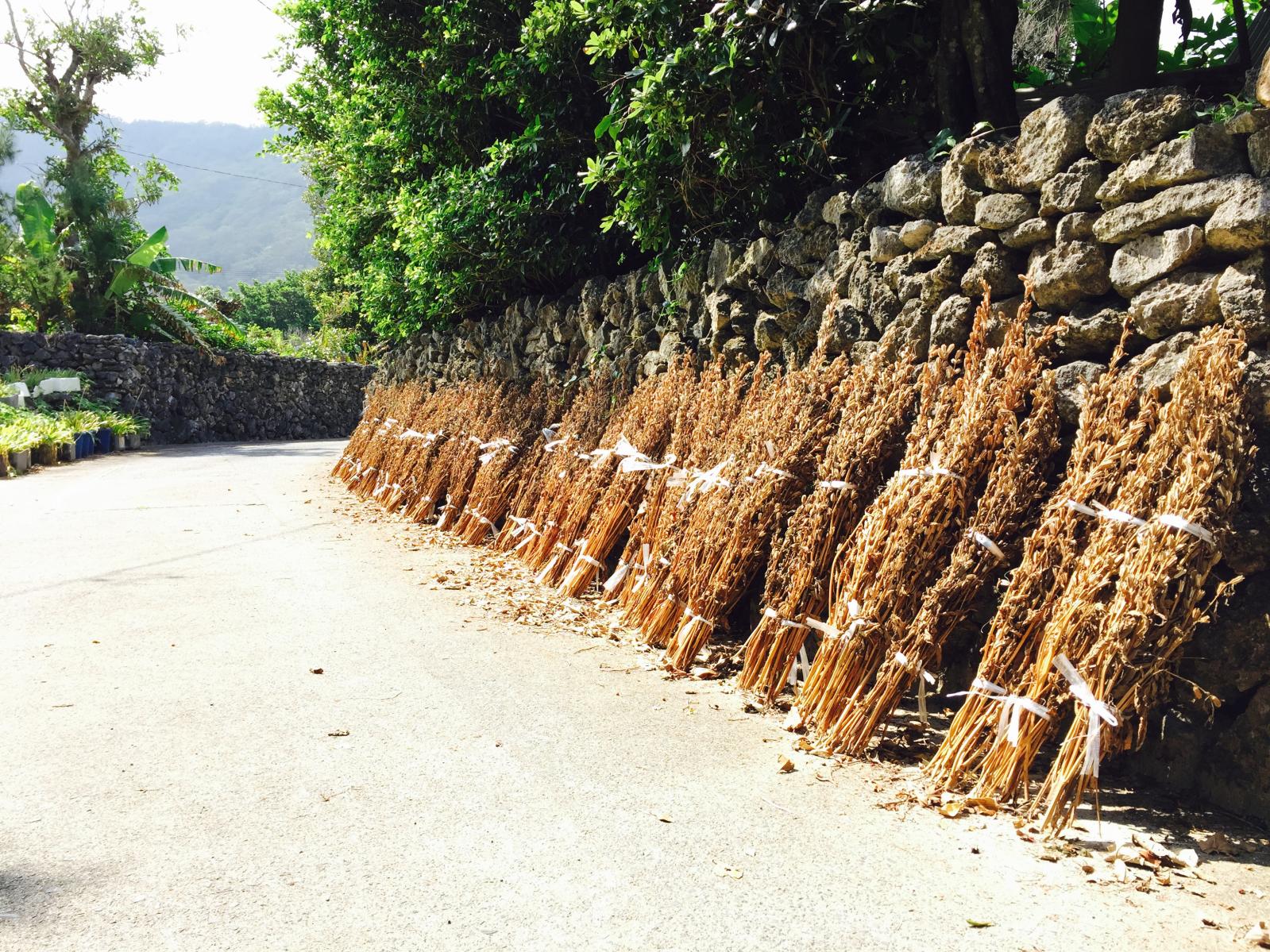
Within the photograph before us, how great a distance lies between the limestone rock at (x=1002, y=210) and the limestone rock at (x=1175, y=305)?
25.3 inches

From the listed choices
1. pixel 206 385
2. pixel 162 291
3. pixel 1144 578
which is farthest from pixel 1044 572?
pixel 162 291

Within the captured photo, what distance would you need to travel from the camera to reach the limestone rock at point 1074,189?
3.38 m

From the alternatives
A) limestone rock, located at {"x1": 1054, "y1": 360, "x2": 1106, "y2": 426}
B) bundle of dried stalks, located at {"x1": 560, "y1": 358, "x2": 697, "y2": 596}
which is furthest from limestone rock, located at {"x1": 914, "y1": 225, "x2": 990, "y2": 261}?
bundle of dried stalks, located at {"x1": 560, "y1": 358, "x2": 697, "y2": 596}

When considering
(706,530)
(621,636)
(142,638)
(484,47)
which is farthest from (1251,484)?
(484,47)

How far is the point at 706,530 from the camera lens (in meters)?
4.46

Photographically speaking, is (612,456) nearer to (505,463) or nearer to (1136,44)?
(505,463)

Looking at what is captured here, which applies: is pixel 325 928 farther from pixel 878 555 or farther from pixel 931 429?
pixel 931 429

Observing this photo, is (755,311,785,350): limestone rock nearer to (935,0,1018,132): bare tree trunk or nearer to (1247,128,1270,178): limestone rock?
(935,0,1018,132): bare tree trunk

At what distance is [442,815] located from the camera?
2.83 metres

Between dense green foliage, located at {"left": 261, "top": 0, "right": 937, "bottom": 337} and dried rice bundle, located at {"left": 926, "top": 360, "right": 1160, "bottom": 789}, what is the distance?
8.28 feet

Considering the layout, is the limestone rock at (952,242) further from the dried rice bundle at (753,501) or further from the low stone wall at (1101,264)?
the dried rice bundle at (753,501)

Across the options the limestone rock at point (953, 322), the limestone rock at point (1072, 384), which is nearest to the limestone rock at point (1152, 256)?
the limestone rock at point (1072, 384)

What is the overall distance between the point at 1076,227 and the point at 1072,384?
0.61m

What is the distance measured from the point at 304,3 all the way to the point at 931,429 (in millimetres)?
11154
